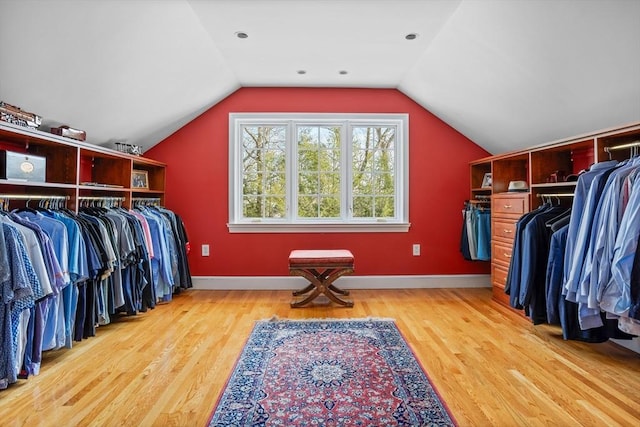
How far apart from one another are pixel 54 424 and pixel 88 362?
714 mm

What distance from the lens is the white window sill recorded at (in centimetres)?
424

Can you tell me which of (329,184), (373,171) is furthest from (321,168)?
(373,171)

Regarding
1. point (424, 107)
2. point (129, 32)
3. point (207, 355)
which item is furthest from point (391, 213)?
point (129, 32)

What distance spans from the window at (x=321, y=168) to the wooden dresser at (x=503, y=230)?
1.01m

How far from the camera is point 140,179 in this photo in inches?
153

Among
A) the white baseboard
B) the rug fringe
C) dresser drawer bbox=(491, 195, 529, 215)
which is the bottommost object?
the rug fringe

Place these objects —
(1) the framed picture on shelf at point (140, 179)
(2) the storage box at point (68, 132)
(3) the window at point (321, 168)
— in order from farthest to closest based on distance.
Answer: (3) the window at point (321, 168)
(1) the framed picture on shelf at point (140, 179)
(2) the storage box at point (68, 132)

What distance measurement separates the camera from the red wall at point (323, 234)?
14.0 ft

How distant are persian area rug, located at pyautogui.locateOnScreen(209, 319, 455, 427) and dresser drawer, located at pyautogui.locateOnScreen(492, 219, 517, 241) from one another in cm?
158

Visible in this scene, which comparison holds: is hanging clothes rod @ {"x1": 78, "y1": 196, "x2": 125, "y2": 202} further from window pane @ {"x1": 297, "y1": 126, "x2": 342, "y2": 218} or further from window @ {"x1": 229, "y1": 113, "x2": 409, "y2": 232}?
window pane @ {"x1": 297, "y1": 126, "x2": 342, "y2": 218}

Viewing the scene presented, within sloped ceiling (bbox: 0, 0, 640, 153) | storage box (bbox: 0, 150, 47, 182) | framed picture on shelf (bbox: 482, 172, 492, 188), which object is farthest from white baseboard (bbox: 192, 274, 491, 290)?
storage box (bbox: 0, 150, 47, 182)

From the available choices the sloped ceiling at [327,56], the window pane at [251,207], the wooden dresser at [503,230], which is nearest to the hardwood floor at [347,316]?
the wooden dresser at [503,230]

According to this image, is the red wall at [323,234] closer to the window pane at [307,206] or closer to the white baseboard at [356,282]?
the white baseboard at [356,282]

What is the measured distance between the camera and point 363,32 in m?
2.99
